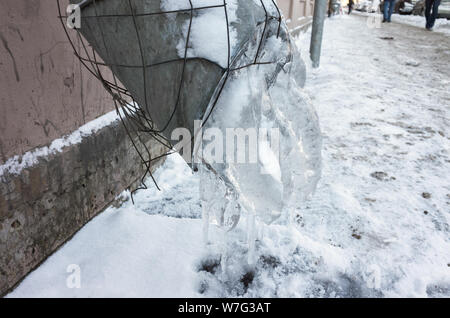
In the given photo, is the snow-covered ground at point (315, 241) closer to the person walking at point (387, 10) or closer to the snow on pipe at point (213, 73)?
the snow on pipe at point (213, 73)

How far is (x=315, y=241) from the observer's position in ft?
6.16

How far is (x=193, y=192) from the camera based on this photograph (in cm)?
241

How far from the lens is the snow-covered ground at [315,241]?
1567mm

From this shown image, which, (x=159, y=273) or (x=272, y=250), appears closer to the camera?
(x=159, y=273)

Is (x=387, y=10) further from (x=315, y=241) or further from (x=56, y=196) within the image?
(x=56, y=196)

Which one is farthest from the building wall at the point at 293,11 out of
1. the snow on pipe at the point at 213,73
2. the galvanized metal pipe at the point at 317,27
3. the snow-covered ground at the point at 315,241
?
the snow on pipe at the point at 213,73

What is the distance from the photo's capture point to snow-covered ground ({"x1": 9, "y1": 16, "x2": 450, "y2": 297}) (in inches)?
61.7

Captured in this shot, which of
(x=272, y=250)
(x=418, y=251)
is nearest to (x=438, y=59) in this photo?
(x=418, y=251)

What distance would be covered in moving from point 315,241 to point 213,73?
124 cm

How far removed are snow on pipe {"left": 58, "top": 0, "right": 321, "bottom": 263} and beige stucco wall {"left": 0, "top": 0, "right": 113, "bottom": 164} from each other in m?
0.35

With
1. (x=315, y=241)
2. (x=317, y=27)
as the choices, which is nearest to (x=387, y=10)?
(x=317, y=27)

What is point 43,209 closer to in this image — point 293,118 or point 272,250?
point 272,250

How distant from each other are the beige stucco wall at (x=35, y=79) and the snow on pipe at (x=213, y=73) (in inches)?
13.9
